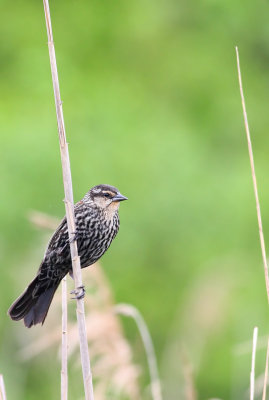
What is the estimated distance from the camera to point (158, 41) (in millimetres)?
11406

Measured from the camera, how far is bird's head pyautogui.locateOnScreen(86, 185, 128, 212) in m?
4.14

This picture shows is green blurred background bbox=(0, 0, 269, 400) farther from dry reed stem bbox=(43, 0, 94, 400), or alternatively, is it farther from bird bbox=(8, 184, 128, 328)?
dry reed stem bbox=(43, 0, 94, 400)

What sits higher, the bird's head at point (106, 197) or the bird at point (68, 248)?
the bird's head at point (106, 197)

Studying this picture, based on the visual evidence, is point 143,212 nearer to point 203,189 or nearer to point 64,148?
point 203,189

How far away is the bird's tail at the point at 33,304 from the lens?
13.2 ft

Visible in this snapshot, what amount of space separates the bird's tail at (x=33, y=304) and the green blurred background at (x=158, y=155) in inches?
77.7

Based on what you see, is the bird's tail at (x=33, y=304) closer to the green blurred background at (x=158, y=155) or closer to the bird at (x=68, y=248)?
the bird at (x=68, y=248)

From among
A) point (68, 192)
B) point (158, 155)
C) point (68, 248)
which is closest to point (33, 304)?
point (68, 248)

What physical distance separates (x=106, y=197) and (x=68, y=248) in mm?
274

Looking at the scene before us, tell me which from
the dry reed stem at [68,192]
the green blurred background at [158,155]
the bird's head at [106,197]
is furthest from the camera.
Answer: the green blurred background at [158,155]

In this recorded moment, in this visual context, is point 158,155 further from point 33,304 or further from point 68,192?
point 68,192

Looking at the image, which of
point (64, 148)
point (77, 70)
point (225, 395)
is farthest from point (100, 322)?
point (77, 70)

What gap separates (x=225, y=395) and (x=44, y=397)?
1557 mm

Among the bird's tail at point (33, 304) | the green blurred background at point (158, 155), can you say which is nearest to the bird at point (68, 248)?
the bird's tail at point (33, 304)
